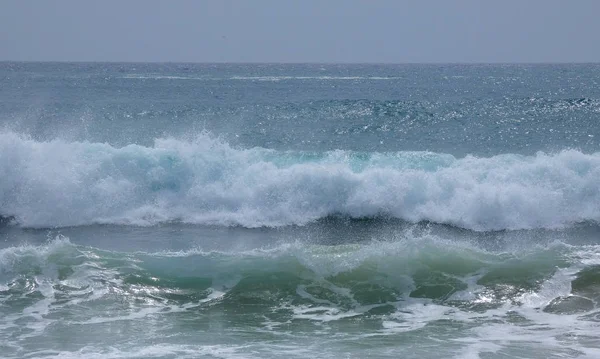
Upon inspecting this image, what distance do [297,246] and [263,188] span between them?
461cm

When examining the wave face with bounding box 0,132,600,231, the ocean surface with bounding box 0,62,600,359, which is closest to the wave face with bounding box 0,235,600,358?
the ocean surface with bounding box 0,62,600,359

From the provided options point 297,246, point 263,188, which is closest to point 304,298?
point 297,246

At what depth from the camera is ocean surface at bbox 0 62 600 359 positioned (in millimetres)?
9508

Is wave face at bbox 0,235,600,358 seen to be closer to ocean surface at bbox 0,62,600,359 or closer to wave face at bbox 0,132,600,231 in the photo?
ocean surface at bbox 0,62,600,359

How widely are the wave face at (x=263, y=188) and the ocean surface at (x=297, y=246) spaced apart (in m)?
0.04

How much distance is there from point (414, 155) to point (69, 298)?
36.7 feet

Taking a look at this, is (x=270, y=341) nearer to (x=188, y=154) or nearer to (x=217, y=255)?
(x=217, y=255)

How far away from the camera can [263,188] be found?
56.1ft

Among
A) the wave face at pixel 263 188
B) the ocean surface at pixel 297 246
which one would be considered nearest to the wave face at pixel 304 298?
the ocean surface at pixel 297 246

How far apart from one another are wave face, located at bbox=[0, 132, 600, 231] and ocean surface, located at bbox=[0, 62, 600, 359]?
0.14 ft

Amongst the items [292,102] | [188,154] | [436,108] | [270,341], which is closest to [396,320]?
[270,341]

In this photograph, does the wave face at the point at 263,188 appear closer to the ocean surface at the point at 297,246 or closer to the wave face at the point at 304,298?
the ocean surface at the point at 297,246

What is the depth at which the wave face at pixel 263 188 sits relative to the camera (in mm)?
16047

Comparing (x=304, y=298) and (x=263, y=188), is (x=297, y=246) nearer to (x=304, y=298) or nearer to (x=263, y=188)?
(x=304, y=298)
